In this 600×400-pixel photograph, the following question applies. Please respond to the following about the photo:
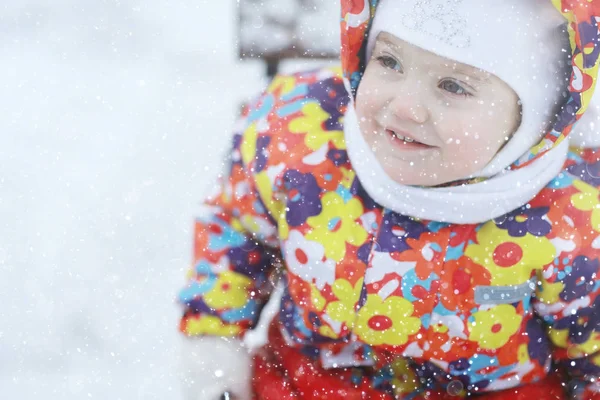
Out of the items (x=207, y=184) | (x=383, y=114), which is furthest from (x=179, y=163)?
(x=383, y=114)

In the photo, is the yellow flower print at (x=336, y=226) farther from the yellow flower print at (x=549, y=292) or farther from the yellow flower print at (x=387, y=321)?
the yellow flower print at (x=549, y=292)

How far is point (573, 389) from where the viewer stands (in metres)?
1.42

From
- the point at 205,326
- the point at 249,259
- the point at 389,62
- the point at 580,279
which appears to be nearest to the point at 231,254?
the point at 249,259

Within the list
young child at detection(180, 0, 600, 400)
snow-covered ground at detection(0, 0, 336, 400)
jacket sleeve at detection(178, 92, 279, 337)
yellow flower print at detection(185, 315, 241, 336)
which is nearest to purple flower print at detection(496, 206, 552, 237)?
A: young child at detection(180, 0, 600, 400)

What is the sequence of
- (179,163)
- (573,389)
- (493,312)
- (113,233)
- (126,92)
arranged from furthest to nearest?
(126,92), (179,163), (113,233), (573,389), (493,312)

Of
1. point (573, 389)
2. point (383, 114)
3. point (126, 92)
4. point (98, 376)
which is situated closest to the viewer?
point (383, 114)

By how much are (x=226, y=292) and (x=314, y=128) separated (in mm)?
347

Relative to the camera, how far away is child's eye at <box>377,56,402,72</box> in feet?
3.90

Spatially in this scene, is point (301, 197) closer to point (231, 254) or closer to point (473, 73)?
point (231, 254)

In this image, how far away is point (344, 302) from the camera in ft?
4.43

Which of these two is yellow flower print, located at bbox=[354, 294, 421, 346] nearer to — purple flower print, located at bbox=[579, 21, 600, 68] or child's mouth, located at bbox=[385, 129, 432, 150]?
child's mouth, located at bbox=[385, 129, 432, 150]

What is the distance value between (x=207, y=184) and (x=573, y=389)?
129cm

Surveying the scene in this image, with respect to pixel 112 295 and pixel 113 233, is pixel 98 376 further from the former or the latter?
pixel 113 233

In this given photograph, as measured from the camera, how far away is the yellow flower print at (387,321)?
1.32 metres
